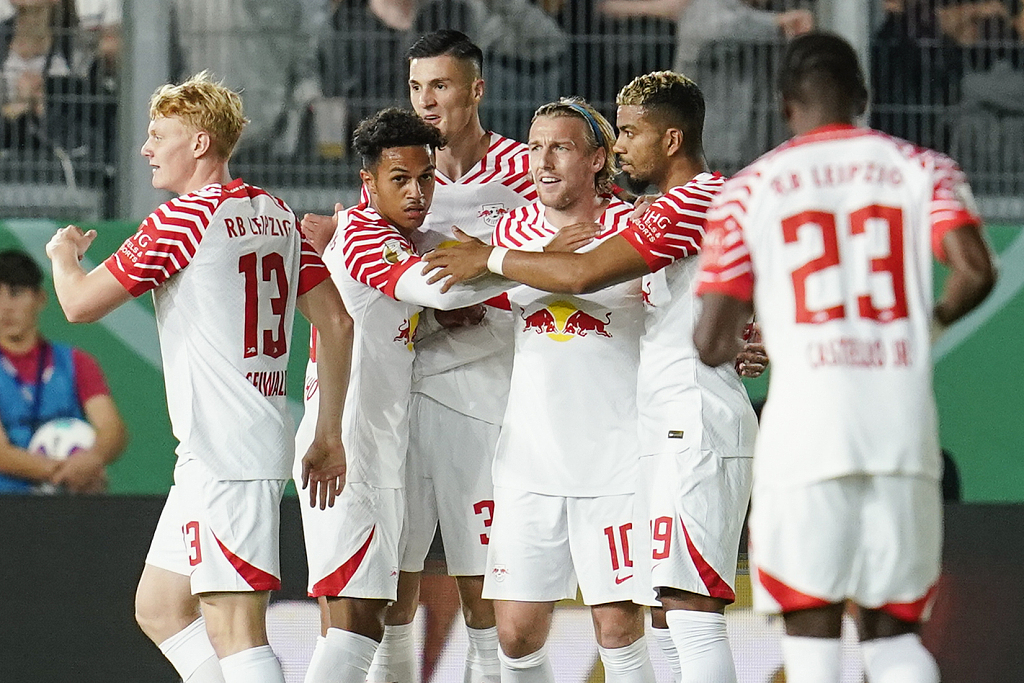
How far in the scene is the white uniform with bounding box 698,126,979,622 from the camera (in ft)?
9.68

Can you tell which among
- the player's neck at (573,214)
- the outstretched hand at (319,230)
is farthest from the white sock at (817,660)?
the outstretched hand at (319,230)

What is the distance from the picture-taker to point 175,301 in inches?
155

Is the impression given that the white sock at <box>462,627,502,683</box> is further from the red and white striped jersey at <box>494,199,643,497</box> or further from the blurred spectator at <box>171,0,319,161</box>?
the blurred spectator at <box>171,0,319,161</box>

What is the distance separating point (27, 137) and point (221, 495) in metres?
3.52

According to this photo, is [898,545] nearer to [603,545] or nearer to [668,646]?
[603,545]

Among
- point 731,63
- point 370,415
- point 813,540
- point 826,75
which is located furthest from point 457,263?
point 731,63

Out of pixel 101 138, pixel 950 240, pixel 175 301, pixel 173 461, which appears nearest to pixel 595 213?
pixel 175 301

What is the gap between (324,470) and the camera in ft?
14.1

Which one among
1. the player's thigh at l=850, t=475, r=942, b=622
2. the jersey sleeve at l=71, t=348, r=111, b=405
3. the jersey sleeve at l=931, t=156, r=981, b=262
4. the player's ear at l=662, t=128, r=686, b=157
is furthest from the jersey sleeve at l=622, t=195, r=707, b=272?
the jersey sleeve at l=71, t=348, r=111, b=405

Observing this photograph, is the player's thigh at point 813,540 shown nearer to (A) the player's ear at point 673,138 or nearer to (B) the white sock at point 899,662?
(B) the white sock at point 899,662

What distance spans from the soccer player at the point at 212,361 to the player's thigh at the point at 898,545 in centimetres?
163

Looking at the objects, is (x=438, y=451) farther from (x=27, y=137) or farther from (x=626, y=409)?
(x=27, y=137)

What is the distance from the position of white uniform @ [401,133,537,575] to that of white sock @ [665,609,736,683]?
33.6 inches

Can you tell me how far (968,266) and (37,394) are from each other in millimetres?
4259
